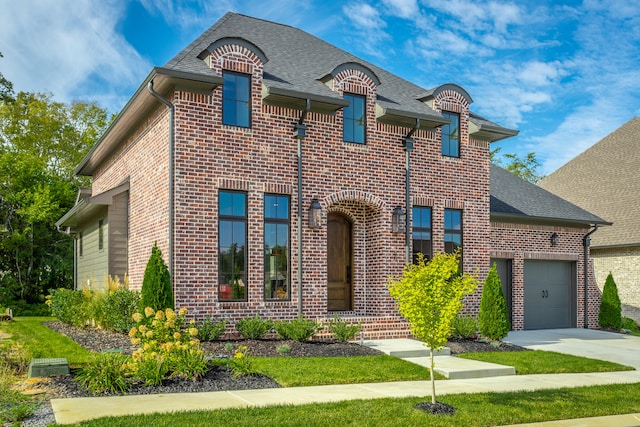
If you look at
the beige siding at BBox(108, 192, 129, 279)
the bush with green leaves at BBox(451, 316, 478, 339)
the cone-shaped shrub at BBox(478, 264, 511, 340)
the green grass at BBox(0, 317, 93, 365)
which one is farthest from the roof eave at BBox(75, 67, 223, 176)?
the cone-shaped shrub at BBox(478, 264, 511, 340)

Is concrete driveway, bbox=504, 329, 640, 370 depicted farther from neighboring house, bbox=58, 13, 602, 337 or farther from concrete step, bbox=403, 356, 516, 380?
concrete step, bbox=403, 356, 516, 380

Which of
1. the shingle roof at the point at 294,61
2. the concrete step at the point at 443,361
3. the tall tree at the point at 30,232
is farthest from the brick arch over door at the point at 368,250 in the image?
the tall tree at the point at 30,232

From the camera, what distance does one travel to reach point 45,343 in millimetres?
13094

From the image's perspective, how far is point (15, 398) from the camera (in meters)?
7.21

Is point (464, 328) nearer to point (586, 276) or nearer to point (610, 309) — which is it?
point (586, 276)

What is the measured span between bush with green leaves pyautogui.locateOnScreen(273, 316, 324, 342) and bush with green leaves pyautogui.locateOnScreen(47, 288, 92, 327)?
17.7 feet

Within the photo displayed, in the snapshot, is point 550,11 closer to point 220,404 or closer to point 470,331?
point 470,331

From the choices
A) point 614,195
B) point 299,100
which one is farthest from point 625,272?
point 299,100

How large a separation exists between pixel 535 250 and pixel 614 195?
827 cm

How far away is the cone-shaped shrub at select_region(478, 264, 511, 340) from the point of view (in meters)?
14.2

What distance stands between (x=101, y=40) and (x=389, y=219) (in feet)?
48.3

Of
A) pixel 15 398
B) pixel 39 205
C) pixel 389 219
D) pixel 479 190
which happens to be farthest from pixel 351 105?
pixel 39 205

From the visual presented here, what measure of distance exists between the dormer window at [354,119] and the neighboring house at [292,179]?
34 mm

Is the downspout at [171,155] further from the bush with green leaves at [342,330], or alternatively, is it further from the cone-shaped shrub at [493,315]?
the cone-shaped shrub at [493,315]
